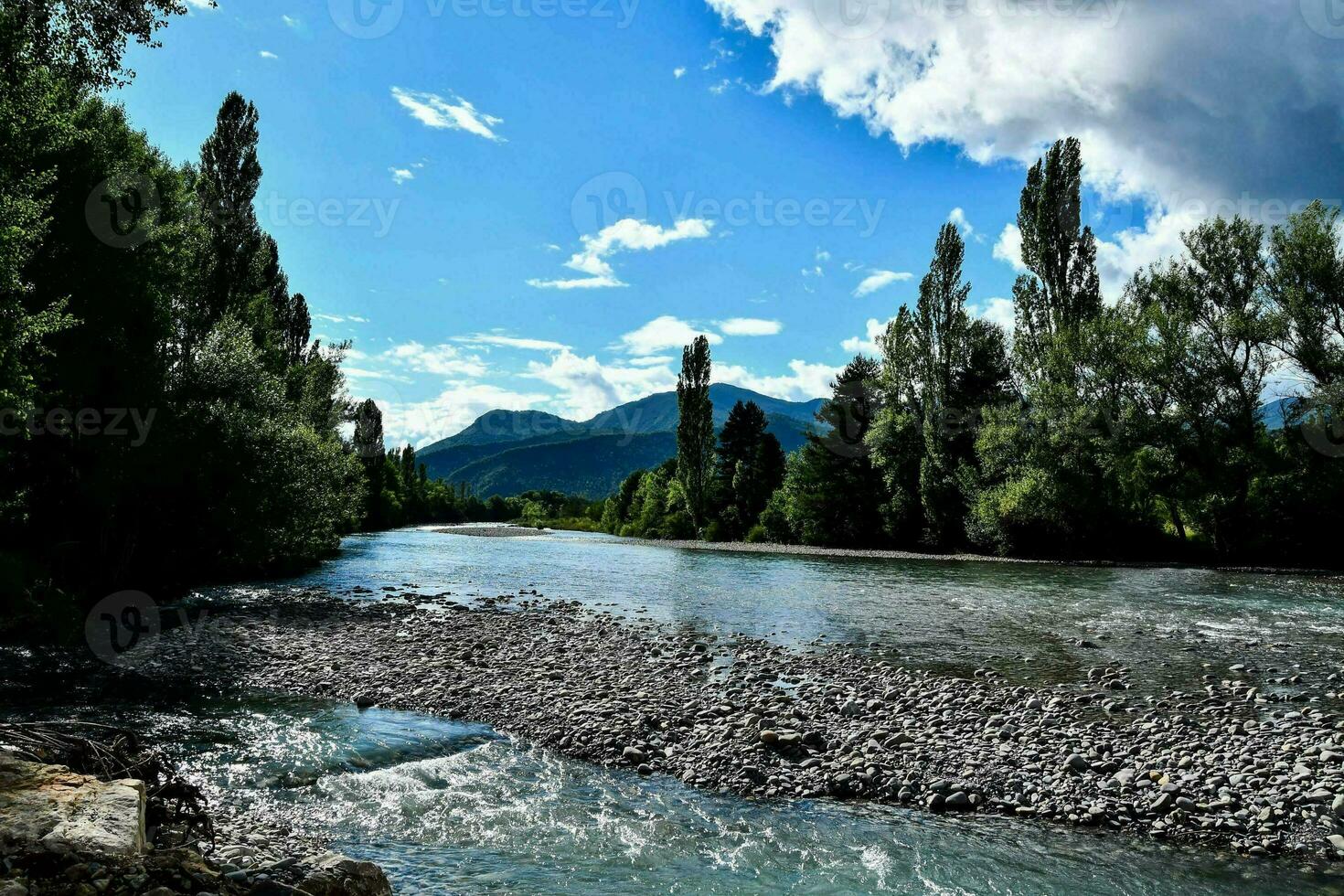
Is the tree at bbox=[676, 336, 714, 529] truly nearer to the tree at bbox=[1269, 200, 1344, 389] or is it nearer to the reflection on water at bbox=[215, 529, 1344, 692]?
the reflection on water at bbox=[215, 529, 1344, 692]

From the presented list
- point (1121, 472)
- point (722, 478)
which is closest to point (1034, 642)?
point (1121, 472)

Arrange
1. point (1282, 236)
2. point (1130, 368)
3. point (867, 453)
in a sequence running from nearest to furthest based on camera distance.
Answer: point (1282, 236)
point (1130, 368)
point (867, 453)

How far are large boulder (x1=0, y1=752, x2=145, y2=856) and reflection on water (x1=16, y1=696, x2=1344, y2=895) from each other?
267 cm

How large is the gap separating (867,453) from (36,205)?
61.2m

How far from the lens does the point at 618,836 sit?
8148mm

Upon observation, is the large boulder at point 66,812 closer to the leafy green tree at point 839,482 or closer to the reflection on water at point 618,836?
the reflection on water at point 618,836

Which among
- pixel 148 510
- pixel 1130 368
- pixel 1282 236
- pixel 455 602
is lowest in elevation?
pixel 455 602

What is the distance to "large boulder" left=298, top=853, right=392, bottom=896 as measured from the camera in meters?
5.77

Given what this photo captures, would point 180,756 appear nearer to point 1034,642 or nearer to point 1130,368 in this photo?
point 1034,642

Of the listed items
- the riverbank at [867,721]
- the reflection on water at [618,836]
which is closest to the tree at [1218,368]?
the riverbank at [867,721]

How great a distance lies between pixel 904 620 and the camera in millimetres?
21406

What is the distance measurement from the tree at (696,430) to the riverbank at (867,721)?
64.4 metres
